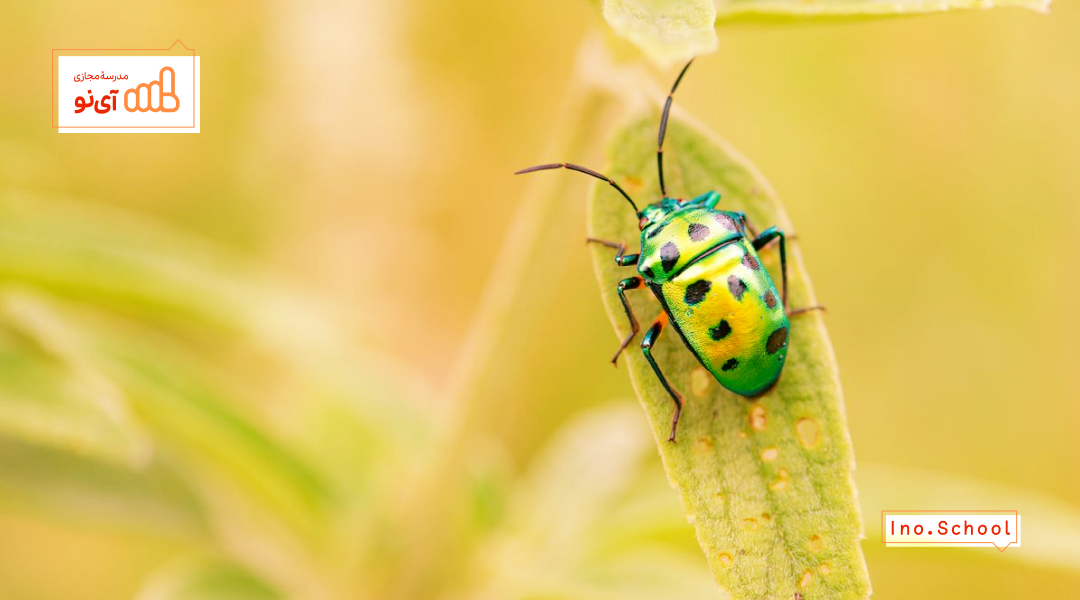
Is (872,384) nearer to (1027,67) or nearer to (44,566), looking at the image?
(1027,67)

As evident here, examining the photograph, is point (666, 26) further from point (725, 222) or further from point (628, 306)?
point (725, 222)

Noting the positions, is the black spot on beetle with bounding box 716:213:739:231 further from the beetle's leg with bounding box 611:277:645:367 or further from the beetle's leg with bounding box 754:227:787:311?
the beetle's leg with bounding box 611:277:645:367

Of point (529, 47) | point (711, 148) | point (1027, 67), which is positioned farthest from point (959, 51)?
point (711, 148)

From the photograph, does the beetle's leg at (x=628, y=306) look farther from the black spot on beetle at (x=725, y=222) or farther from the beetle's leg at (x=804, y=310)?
the beetle's leg at (x=804, y=310)

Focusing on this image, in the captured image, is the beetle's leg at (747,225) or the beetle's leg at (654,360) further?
the beetle's leg at (747,225)

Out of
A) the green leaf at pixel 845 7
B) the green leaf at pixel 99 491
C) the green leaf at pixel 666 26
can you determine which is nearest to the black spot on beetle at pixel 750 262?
the green leaf at pixel 845 7
